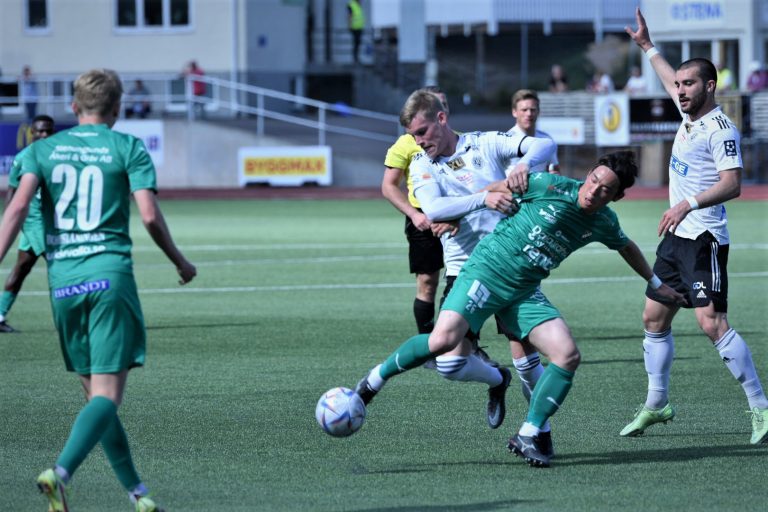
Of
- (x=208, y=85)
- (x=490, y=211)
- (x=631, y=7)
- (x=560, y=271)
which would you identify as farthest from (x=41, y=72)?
(x=490, y=211)

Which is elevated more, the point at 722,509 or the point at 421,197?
the point at 421,197

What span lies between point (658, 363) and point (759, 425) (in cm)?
70

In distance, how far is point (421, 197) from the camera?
8.05 metres

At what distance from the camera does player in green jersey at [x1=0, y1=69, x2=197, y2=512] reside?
616 cm

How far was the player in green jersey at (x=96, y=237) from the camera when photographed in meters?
6.16

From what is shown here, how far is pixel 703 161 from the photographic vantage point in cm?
832

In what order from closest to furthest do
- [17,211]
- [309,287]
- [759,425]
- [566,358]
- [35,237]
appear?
[17,211], [566,358], [759,425], [35,237], [309,287]

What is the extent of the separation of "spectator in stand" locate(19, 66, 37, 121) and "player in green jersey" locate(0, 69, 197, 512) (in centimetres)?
3510

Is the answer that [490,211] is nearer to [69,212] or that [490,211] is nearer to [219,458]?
[219,458]

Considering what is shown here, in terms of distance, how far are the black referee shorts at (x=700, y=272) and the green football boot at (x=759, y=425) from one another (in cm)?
64

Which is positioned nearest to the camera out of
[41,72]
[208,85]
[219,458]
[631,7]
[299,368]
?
[219,458]

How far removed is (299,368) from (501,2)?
5424 cm

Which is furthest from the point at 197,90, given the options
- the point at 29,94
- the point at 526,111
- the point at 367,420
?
the point at 367,420

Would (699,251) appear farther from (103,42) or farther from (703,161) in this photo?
(103,42)
